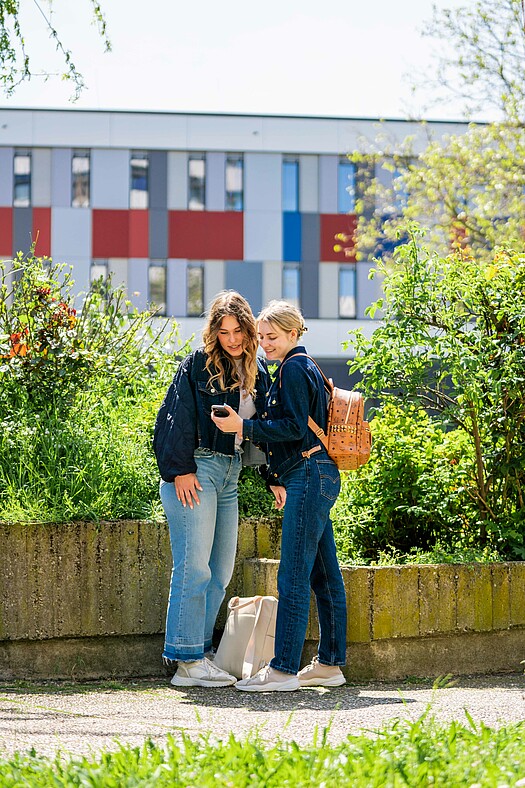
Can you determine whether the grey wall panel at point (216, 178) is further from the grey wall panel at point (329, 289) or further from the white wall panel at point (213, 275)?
the grey wall panel at point (329, 289)

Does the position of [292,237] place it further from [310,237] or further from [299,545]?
[299,545]

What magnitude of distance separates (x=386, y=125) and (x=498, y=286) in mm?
30769

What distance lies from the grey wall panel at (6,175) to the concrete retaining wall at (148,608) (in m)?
31.1

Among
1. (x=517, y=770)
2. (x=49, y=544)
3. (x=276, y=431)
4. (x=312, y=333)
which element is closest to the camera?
(x=517, y=770)

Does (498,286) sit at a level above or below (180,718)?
above

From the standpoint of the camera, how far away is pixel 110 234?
1394 inches

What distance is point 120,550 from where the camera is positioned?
586cm

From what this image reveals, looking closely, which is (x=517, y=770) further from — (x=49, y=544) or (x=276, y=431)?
(x=49, y=544)

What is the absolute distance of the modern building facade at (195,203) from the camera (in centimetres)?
3519

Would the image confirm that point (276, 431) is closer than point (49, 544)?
Yes

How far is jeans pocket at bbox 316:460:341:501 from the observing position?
17.2 feet

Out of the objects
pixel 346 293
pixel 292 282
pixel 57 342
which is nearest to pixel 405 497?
pixel 57 342

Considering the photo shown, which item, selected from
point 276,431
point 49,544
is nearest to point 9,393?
point 49,544

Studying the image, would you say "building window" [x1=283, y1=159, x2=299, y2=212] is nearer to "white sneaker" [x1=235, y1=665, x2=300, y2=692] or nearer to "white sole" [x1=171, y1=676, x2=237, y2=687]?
"white sole" [x1=171, y1=676, x2=237, y2=687]
